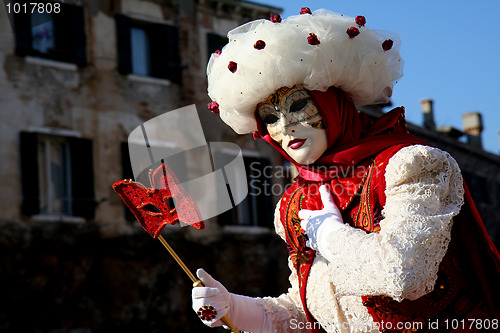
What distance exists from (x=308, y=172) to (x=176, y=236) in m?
11.0

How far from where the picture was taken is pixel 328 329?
3.08 m

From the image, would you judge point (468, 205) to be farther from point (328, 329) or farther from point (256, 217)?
point (256, 217)

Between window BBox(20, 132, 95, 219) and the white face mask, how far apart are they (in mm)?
10151

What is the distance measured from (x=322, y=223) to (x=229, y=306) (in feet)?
2.09

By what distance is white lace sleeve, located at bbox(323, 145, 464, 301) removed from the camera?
250 cm

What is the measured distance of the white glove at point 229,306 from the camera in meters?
3.01

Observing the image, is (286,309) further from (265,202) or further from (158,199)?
(265,202)

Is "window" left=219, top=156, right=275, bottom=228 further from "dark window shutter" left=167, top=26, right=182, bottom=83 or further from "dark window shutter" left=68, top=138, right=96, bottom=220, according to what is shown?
"dark window shutter" left=68, top=138, right=96, bottom=220

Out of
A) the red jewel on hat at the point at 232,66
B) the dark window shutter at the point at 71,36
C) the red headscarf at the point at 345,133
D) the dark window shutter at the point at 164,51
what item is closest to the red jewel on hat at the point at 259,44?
the red jewel on hat at the point at 232,66

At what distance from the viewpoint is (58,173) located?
13250 mm

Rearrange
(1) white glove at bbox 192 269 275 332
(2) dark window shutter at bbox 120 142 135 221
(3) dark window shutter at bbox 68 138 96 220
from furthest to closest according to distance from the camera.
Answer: (2) dark window shutter at bbox 120 142 135 221
(3) dark window shutter at bbox 68 138 96 220
(1) white glove at bbox 192 269 275 332

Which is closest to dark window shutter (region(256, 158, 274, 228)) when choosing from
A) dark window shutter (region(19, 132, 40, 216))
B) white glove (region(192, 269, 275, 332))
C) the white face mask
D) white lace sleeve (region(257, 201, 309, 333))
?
dark window shutter (region(19, 132, 40, 216))

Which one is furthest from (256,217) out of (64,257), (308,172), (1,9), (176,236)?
(308,172)

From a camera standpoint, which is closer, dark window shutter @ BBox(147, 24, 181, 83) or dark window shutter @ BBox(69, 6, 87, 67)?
dark window shutter @ BBox(69, 6, 87, 67)
